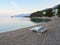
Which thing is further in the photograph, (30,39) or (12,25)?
(12,25)

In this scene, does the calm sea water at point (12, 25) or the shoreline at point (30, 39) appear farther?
the calm sea water at point (12, 25)

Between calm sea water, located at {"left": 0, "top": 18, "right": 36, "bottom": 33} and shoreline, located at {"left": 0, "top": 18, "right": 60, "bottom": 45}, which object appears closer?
shoreline, located at {"left": 0, "top": 18, "right": 60, "bottom": 45}

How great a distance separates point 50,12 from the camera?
8275 cm

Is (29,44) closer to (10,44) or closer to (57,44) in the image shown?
(10,44)

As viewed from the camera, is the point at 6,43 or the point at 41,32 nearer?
the point at 6,43

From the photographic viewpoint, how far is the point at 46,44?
595cm

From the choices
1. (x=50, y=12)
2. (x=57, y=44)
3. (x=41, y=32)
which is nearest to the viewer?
(x=57, y=44)

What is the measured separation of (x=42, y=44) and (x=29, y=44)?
562mm

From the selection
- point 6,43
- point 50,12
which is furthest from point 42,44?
point 50,12

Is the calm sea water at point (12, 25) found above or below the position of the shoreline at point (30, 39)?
below

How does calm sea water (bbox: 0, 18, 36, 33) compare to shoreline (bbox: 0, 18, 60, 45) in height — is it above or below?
below

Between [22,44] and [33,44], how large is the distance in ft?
1.57

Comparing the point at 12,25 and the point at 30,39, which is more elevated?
the point at 30,39

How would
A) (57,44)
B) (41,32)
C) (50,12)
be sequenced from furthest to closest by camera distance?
(50,12) < (41,32) < (57,44)
